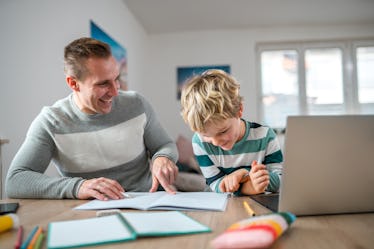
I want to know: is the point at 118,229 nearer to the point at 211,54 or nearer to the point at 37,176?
the point at 37,176

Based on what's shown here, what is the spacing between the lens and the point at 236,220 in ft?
2.40

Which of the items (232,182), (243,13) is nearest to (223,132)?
(232,182)

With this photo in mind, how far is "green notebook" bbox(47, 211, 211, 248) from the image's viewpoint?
57cm

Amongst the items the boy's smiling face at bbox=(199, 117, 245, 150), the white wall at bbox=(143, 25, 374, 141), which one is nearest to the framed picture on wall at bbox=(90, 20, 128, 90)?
the white wall at bbox=(143, 25, 374, 141)

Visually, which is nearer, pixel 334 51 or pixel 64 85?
pixel 64 85

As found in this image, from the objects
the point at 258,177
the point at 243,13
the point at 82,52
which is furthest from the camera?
the point at 243,13

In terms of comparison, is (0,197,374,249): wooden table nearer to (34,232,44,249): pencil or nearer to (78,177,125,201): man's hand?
(34,232,44,249): pencil

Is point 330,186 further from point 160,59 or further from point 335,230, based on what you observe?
point 160,59

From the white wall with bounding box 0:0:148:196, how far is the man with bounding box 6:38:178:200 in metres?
0.65

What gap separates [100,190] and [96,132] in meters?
0.49

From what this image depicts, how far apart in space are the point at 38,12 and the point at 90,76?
1.05m

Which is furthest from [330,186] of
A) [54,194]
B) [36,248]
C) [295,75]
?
[295,75]

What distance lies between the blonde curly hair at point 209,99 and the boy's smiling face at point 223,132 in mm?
14

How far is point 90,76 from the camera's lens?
4.79 ft
